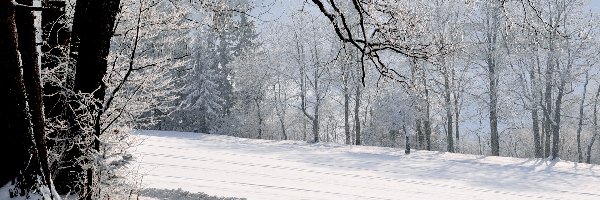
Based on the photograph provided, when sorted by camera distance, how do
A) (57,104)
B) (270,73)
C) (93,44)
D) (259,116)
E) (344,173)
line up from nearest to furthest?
(93,44) → (57,104) → (344,173) → (270,73) → (259,116)

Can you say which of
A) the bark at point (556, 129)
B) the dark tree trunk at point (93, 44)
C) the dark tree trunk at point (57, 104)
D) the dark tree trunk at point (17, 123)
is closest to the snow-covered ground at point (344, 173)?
the dark tree trunk at point (57, 104)

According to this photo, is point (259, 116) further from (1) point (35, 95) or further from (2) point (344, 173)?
(1) point (35, 95)

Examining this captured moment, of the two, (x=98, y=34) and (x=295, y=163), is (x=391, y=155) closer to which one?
(x=295, y=163)

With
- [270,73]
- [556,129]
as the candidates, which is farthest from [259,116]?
[556,129]

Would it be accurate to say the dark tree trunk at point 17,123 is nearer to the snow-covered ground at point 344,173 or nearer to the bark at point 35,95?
the bark at point 35,95

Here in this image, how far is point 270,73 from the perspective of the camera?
40844 mm

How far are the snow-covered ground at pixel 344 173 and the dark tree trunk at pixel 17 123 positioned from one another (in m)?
3.93

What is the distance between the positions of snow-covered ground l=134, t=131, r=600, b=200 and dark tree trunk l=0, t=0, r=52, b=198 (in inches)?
155

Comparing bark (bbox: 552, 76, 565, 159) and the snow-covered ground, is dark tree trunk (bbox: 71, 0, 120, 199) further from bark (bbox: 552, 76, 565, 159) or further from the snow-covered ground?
bark (bbox: 552, 76, 565, 159)

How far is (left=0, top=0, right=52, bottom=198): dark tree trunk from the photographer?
5.45 meters

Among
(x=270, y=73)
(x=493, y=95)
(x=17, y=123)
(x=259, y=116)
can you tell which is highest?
(x=270, y=73)

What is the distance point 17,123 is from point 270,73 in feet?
115

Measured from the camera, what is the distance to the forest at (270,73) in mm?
6074

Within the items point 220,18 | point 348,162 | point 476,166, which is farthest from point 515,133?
point 220,18
